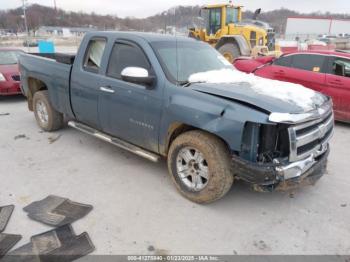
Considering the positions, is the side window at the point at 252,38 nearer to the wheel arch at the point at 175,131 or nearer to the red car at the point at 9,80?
the red car at the point at 9,80

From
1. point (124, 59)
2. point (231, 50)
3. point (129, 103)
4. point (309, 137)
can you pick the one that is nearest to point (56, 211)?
point (129, 103)

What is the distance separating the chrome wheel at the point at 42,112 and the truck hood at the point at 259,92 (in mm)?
3385

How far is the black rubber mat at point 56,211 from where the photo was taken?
3.36m

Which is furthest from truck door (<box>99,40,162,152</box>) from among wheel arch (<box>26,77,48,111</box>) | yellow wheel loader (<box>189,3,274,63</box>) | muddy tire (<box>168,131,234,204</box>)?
yellow wheel loader (<box>189,3,274,63</box>)

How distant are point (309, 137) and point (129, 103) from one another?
2189mm

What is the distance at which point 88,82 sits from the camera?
467 cm

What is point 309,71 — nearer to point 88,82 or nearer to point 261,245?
point 88,82

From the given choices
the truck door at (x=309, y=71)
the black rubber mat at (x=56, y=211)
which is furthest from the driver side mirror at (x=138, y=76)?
the truck door at (x=309, y=71)

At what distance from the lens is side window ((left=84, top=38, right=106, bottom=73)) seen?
4.67 meters

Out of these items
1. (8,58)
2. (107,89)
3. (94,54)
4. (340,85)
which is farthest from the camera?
(8,58)

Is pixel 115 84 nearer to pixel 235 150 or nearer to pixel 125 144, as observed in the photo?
pixel 125 144

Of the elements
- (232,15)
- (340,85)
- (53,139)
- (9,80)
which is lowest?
(53,139)

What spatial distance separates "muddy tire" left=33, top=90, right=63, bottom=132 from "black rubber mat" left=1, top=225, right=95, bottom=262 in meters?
3.22

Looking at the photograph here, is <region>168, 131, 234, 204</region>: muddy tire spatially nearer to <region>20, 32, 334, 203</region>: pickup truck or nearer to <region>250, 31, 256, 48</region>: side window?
<region>20, 32, 334, 203</region>: pickup truck
